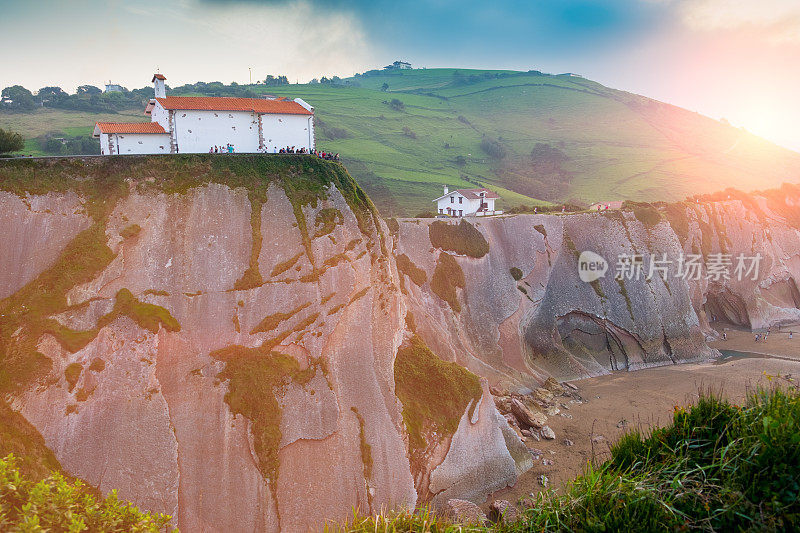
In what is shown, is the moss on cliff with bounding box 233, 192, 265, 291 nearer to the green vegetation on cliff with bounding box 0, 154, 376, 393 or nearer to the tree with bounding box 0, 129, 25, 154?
the green vegetation on cliff with bounding box 0, 154, 376, 393

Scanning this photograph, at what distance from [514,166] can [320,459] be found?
116568 mm

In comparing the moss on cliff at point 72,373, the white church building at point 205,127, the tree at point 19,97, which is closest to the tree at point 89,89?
the tree at point 19,97

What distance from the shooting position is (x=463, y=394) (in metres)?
30.8

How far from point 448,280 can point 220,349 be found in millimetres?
22740

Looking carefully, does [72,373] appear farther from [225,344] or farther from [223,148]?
[223,148]

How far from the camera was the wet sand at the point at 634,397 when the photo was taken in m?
30.9

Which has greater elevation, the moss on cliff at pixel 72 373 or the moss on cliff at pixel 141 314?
the moss on cliff at pixel 141 314

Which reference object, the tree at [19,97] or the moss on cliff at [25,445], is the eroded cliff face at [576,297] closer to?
the moss on cliff at [25,445]

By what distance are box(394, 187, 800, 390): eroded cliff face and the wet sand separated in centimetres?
258

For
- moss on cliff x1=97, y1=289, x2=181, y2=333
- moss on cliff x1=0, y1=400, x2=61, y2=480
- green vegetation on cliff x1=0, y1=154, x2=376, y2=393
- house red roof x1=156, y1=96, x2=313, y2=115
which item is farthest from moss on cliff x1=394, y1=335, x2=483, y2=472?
house red roof x1=156, y1=96, x2=313, y2=115

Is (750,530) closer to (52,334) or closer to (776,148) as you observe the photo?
(52,334)

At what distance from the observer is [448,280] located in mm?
43500

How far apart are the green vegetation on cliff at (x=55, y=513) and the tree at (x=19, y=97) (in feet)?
412

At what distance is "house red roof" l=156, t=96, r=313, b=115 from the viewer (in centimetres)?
3609
